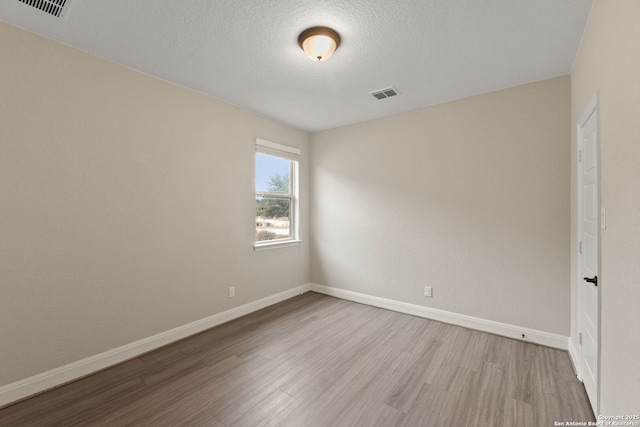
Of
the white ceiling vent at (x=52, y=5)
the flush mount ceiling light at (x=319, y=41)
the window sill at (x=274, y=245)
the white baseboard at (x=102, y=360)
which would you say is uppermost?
the white ceiling vent at (x=52, y=5)

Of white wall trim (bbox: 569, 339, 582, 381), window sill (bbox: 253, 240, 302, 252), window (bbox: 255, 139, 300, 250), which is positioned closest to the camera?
white wall trim (bbox: 569, 339, 582, 381)

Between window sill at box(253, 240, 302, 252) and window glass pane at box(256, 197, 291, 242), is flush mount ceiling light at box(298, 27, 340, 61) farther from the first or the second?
window sill at box(253, 240, 302, 252)

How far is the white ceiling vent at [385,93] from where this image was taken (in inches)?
117

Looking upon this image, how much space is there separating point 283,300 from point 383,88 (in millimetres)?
3160

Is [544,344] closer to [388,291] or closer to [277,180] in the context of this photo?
[388,291]

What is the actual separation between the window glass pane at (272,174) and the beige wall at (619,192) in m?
3.38

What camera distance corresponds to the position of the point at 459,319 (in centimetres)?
321

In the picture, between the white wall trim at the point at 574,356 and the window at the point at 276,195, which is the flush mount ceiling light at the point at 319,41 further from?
the white wall trim at the point at 574,356

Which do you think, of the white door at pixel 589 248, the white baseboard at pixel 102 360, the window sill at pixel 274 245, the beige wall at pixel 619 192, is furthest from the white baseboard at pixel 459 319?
the white baseboard at pixel 102 360

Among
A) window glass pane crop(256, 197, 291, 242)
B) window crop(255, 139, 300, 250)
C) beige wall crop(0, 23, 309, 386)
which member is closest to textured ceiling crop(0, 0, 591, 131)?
beige wall crop(0, 23, 309, 386)

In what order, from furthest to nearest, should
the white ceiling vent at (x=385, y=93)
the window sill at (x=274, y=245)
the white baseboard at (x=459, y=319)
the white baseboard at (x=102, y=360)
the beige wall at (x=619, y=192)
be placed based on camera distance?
1. the window sill at (x=274, y=245)
2. the white ceiling vent at (x=385, y=93)
3. the white baseboard at (x=459, y=319)
4. the white baseboard at (x=102, y=360)
5. the beige wall at (x=619, y=192)

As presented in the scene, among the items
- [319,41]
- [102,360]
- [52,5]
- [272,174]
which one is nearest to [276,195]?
[272,174]

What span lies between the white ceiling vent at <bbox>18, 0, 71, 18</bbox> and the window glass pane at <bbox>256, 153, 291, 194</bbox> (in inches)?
88.0

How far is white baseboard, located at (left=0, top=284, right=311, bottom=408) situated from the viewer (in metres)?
1.97
